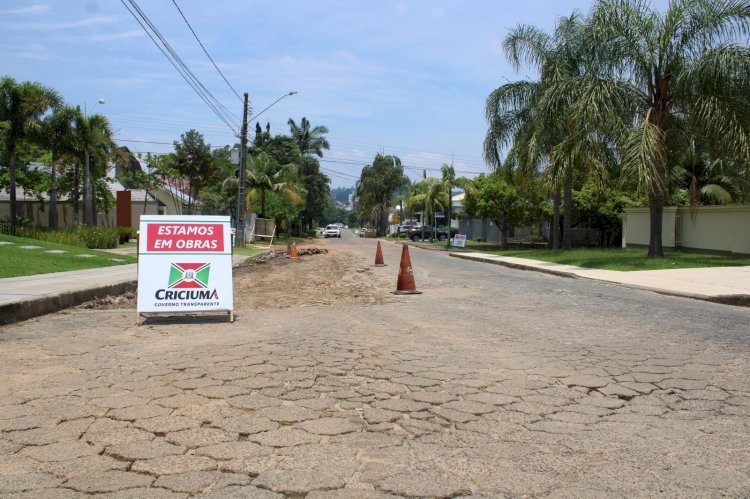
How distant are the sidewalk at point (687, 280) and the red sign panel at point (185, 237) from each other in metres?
9.19

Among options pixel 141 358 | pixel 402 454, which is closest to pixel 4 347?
pixel 141 358

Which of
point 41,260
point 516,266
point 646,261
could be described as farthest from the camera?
point 516,266

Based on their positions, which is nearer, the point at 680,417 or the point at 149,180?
the point at 680,417

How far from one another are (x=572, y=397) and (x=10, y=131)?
3019 cm

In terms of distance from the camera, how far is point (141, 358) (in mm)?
6559

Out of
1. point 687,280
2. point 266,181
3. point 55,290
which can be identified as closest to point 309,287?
point 55,290

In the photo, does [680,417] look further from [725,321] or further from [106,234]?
[106,234]

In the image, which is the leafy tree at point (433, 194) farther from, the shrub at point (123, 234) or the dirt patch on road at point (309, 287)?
the dirt patch on road at point (309, 287)

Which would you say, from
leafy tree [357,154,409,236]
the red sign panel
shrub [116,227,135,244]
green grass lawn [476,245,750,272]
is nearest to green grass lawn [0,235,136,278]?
the red sign panel

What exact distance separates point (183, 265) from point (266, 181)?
119ft

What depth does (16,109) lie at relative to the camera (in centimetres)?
2900

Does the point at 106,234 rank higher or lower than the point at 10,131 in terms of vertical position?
lower

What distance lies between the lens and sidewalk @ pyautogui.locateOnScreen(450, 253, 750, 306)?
12.4 m

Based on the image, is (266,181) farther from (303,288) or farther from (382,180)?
(382,180)
